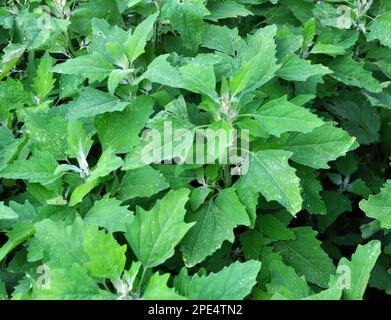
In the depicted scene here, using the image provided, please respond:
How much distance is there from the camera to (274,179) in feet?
3.75

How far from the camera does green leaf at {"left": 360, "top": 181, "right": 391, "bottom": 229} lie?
1.36 metres

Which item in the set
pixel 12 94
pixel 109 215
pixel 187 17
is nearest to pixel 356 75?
pixel 187 17

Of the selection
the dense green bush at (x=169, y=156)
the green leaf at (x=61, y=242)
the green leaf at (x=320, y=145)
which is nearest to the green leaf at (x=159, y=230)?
the dense green bush at (x=169, y=156)

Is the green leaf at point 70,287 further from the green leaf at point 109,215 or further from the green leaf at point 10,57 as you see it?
the green leaf at point 10,57

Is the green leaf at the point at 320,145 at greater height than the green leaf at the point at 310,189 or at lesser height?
greater

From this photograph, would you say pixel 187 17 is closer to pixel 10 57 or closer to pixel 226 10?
pixel 226 10

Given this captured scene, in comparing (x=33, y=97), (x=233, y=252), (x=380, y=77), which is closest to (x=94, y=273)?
(x=233, y=252)

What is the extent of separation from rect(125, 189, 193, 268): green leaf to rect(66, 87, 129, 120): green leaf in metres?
0.28

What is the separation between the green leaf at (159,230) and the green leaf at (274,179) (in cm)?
16

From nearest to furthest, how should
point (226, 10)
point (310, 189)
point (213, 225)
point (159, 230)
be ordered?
1. point (159, 230)
2. point (213, 225)
3. point (310, 189)
4. point (226, 10)

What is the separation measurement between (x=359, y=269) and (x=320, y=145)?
33 centimetres

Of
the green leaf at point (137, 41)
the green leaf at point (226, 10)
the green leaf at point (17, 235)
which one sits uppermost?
the green leaf at point (137, 41)

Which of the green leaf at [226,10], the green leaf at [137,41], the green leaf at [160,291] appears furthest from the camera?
the green leaf at [226,10]

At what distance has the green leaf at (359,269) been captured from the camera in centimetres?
107
